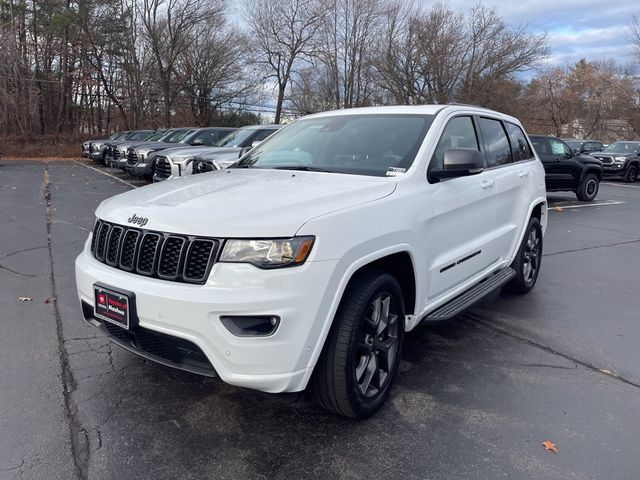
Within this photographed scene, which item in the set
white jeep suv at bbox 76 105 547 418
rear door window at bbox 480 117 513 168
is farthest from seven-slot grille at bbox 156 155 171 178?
rear door window at bbox 480 117 513 168

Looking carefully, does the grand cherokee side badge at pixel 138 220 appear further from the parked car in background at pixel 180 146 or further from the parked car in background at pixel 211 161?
the parked car in background at pixel 180 146

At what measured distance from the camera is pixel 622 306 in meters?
5.19

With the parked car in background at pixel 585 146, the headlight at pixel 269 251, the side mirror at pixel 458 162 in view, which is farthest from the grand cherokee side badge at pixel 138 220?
the parked car in background at pixel 585 146

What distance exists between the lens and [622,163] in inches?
827

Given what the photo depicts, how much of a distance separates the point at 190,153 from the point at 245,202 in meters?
9.49

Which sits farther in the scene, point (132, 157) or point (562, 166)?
point (132, 157)

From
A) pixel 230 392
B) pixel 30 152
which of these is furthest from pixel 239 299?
pixel 30 152

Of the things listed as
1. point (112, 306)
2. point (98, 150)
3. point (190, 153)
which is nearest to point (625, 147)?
point (190, 153)

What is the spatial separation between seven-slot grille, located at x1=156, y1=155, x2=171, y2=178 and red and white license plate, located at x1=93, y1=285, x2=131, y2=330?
362 inches

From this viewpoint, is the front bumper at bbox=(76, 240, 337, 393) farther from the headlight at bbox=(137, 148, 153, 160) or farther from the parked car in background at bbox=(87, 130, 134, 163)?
the parked car in background at bbox=(87, 130, 134, 163)

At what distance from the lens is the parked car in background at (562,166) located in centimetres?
1371

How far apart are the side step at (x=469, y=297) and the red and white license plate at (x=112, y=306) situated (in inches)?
73.4

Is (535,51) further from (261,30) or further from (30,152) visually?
(30,152)

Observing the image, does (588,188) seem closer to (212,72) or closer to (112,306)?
(112,306)
